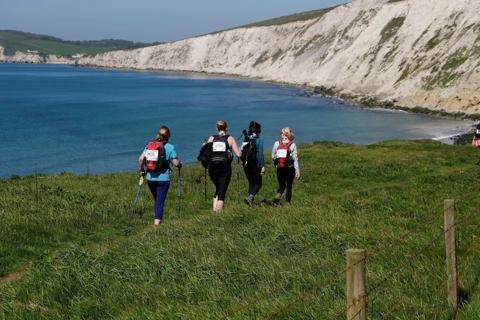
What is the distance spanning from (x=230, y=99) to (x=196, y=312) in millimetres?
114711

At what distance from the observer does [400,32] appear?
11594 centimetres

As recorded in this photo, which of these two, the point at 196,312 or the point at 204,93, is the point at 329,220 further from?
the point at 204,93

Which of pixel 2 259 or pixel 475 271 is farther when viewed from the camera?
pixel 2 259

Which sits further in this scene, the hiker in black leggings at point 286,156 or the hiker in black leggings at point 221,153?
the hiker in black leggings at point 286,156

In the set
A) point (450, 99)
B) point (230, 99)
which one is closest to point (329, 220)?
point (450, 99)

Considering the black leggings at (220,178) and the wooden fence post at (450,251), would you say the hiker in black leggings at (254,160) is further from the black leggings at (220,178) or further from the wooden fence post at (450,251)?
the wooden fence post at (450,251)

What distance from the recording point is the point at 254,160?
16.2 m

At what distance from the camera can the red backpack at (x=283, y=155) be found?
15.8 m

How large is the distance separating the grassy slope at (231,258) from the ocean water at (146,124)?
37742 mm

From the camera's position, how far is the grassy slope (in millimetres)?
7531

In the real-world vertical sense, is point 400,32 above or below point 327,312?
above

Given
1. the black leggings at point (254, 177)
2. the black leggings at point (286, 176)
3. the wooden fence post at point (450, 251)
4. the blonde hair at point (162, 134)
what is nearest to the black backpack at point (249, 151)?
the black leggings at point (254, 177)

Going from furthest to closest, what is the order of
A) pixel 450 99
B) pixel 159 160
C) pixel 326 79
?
1. pixel 326 79
2. pixel 450 99
3. pixel 159 160

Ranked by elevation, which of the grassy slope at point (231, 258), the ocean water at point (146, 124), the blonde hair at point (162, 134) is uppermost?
the blonde hair at point (162, 134)
